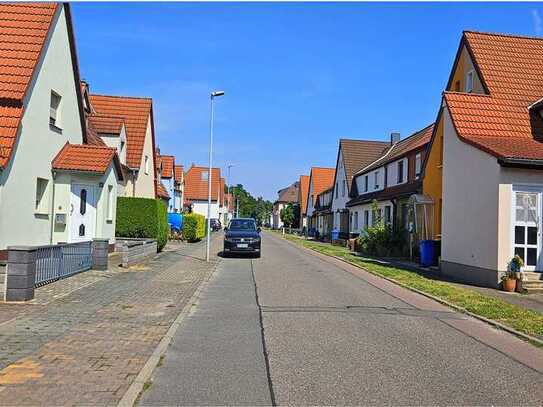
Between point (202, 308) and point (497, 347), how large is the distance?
544 cm

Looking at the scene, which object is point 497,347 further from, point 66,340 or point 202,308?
point 66,340

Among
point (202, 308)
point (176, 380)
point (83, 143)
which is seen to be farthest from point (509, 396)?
point (83, 143)

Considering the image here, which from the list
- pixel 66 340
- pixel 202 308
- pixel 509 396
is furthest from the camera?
pixel 202 308

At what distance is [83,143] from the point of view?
20.8 meters

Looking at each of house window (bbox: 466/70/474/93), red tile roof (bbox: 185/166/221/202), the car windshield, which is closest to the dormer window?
house window (bbox: 466/70/474/93)

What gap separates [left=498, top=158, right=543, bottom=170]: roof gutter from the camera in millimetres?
14672

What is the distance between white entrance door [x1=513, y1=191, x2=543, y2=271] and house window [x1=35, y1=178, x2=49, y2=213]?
14177 millimetres

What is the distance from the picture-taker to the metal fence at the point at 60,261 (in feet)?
37.9

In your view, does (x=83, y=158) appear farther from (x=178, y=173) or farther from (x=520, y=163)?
(x=178, y=173)

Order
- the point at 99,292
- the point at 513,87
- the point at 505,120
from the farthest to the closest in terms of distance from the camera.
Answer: the point at 513,87
the point at 505,120
the point at 99,292

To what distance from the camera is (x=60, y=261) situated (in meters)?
12.9

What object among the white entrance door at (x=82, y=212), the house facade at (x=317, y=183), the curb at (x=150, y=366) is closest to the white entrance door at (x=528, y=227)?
the curb at (x=150, y=366)

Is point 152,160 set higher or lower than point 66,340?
higher

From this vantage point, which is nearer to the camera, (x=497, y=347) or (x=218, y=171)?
(x=497, y=347)
